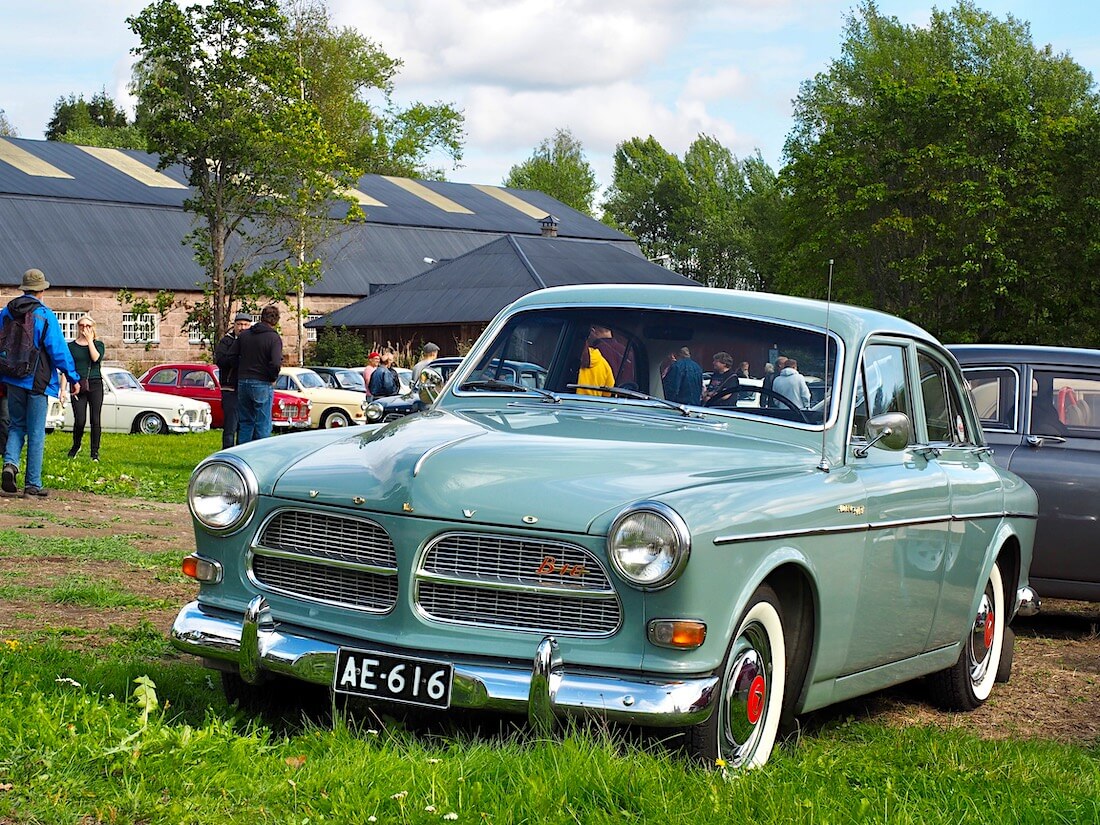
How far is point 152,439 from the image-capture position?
2584 cm

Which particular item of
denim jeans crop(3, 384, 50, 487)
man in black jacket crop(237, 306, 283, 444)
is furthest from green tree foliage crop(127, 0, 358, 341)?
Result: denim jeans crop(3, 384, 50, 487)

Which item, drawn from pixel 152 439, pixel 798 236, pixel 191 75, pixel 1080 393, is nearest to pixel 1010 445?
pixel 1080 393

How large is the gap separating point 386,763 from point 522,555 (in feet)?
2.51

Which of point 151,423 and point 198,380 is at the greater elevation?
point 198,380

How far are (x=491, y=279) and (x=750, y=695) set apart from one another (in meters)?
48.6

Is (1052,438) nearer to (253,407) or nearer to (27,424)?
(27,424)

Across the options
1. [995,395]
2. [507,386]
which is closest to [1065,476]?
[995,395]

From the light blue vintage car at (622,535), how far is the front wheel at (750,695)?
0.01 m

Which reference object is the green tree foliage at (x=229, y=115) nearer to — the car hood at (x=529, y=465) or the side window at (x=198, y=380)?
the side window at (x=198, y=380)

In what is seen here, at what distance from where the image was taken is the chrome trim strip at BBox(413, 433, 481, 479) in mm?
4844

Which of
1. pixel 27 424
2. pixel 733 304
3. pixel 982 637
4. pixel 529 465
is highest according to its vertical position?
pixel 733 304

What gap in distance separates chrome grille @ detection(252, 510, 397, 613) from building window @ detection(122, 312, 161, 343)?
5116 cm

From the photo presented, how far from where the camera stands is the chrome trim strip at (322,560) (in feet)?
15.7

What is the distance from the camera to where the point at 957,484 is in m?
6.46
